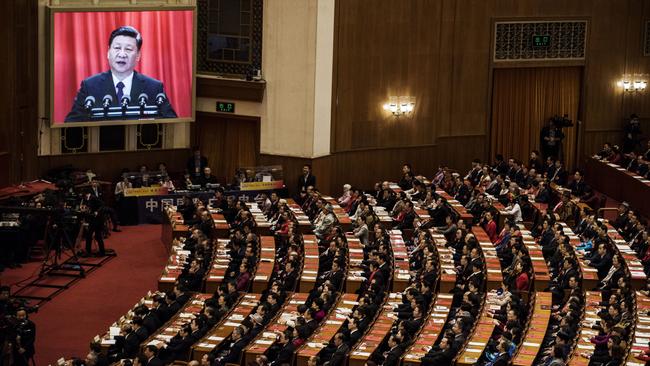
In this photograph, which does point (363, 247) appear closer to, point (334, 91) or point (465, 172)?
point (334, 91)

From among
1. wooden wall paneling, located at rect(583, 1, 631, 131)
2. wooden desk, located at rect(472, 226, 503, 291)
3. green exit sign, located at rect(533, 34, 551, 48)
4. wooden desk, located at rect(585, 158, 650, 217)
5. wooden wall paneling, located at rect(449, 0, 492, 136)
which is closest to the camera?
wooden desk, located at rect(472, 226, 503, 291)

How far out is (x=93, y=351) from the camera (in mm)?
20000

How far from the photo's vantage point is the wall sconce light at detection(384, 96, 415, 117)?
33.4m

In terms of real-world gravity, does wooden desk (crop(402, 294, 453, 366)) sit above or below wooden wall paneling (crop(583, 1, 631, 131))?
below

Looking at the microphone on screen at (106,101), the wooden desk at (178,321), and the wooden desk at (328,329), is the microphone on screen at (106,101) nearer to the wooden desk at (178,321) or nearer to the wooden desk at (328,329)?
the wooden desk at (178,321)

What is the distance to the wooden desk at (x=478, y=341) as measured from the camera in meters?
19.7

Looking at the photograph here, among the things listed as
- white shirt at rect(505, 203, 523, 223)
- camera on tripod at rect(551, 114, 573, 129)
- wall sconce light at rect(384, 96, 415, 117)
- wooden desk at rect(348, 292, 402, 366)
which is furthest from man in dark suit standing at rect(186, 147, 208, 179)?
wooden desk at rect(348, 292, 402, 366)

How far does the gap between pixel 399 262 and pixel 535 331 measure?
4854 millimetres

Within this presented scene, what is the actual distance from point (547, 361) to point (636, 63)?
1799 centimetres

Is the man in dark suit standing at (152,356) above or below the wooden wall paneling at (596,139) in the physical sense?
below

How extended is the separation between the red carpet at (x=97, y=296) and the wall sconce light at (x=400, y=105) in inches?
277

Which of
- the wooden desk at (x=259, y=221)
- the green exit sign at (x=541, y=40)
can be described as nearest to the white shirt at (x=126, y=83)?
the wooden desk at (x=259, y=221)

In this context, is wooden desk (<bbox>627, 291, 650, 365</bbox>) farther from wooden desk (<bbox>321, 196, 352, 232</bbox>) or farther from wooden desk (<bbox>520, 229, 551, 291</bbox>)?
wooden desk (<bbox>321, 196, 352, 232</bbox>)

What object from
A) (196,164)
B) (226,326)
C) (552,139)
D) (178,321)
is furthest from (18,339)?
(552,139)
